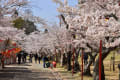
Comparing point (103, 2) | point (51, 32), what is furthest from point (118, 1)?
point (51, 32)

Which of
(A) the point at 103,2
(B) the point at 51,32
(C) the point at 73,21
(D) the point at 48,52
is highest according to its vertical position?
(A) the point at 103,2

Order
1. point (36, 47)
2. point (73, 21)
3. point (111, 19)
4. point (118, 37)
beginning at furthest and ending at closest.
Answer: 1. point (36, 47)
2. point (73, 21)
3. point (118, 37)
4. point (111, 19)

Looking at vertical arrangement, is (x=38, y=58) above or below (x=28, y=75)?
below

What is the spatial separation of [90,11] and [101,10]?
0.95m

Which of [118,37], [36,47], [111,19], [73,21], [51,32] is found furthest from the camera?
[36,47]

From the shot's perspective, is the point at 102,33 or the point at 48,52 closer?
the point at 102,33

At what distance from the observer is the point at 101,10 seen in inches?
435

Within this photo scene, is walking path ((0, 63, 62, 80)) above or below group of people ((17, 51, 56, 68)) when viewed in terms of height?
above

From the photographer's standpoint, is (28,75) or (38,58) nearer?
(28,75)

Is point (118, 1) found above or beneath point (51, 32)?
above

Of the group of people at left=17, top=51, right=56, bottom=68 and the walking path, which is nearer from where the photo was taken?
the walking path

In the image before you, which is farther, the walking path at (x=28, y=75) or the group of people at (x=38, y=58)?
the group of people at (x=38, y=58)

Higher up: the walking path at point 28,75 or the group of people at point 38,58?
the walking path at point 28,75

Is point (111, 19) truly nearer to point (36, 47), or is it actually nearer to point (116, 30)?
point (116, 30)
